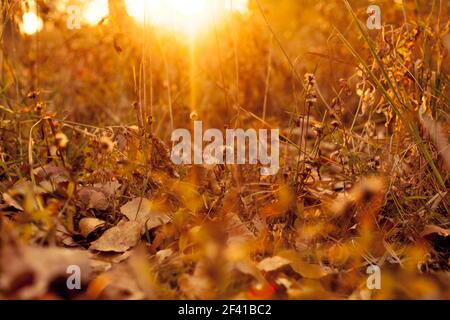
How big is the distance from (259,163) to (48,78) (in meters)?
2.08

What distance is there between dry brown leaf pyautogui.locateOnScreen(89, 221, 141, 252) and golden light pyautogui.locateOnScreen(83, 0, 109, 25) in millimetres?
686

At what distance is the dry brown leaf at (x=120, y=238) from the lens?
159 cm

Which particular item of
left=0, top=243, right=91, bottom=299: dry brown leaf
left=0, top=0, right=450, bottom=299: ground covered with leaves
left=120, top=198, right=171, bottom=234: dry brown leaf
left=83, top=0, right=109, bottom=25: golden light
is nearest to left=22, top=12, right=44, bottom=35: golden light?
left=0, top=0, right=450, bottom=299: ground covered with leaves

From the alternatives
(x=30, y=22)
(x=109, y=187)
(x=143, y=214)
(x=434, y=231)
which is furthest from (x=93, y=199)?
(x=30, y=22)

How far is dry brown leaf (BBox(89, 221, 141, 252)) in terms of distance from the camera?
1.59 m

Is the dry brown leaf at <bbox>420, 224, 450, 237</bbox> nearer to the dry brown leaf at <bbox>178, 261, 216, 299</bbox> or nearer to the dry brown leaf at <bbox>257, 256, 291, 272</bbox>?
the dry brown leaf at <bbox>257, 256, 291, 272</bbox>

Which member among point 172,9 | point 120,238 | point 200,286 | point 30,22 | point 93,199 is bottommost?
point 200,286

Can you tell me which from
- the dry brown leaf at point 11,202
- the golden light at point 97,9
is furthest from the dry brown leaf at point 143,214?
the golden light at point 97,9

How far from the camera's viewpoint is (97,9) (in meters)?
2.21

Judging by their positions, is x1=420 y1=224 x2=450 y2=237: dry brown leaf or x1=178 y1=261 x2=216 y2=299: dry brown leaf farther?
x1=420 y1=224 x2=450 y2=237: dry brown leaf

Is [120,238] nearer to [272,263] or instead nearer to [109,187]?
[109,187]

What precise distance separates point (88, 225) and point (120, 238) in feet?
0.35

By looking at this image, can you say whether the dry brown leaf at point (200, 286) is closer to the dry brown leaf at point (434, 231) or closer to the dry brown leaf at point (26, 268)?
the dry brown leaf at point (26, 268)
